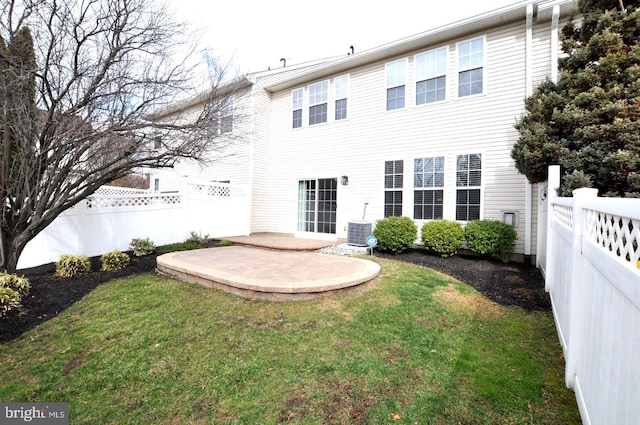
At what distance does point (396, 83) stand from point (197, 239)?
7524 mm

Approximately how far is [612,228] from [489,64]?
745 centimetres

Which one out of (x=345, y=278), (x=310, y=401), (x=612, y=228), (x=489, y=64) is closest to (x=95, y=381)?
(x=310, y=401)

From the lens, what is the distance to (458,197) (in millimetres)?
7809

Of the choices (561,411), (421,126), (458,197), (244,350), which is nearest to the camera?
(561,411)

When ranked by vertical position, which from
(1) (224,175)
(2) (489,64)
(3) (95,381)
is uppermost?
(2) (489,64)

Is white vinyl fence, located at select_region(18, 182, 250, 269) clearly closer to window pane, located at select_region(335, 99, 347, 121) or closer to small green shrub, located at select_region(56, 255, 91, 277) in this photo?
small green shrub, located at select_region(56, 255, 91, 277)

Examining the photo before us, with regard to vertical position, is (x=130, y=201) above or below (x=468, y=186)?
below

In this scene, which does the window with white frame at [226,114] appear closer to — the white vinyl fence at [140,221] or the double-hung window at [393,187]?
the white vinyl fence at [140,221]

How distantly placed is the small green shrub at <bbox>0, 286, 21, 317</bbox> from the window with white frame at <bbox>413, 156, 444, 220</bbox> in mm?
8185

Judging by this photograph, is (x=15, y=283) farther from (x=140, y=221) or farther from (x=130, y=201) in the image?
(x=130, y=201)

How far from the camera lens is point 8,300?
13.1 ft

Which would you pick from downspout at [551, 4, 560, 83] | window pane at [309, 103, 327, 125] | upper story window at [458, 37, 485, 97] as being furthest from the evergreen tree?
window pane at [309, 103, 327, 125]

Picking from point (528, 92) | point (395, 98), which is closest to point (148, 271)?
point (395, 98)

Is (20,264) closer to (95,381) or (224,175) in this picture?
(95,381)
